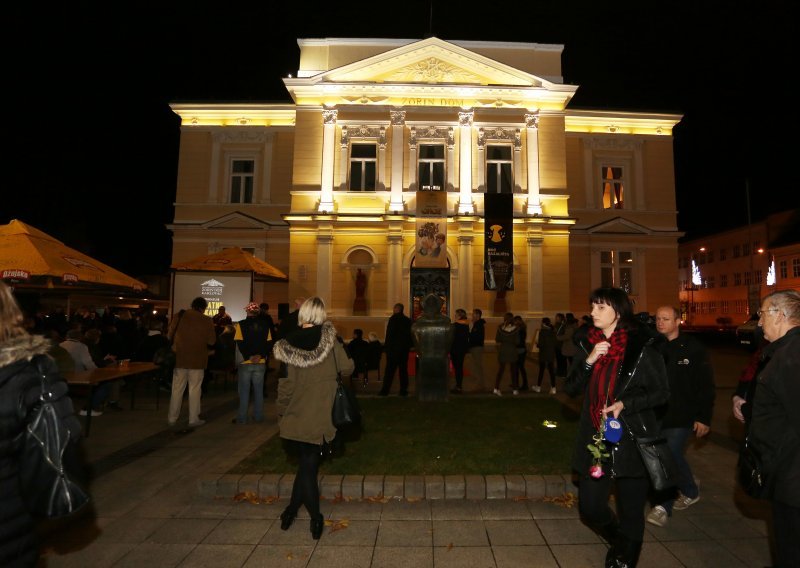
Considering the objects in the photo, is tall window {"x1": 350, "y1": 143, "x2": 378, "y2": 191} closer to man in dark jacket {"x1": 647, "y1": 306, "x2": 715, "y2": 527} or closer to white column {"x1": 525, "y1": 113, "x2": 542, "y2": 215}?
white column {"x1": 525, "y1": 113, "x2": 542, "y2": 215}

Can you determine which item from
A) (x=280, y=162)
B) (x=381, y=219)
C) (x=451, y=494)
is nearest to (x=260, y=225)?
(x=280, y=162)

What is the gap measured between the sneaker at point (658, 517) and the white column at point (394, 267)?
61.6 ft

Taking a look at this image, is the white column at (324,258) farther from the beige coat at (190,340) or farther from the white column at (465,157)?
the beige coat at (190,340)

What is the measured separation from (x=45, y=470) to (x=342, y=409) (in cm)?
236

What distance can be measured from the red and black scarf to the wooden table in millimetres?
7197

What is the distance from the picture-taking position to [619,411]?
336cm

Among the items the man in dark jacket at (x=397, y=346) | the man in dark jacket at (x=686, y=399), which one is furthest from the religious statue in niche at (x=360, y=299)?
the man in dark jacket at (x=686, y=399)

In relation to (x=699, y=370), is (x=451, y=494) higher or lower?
lower

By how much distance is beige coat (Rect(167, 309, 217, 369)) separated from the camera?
8156mm

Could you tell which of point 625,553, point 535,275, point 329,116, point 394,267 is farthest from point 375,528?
point 329,116

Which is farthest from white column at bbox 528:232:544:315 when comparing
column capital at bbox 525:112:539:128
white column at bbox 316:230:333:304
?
white column at bbox 316:230:333:304

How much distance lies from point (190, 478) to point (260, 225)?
69.7 feet

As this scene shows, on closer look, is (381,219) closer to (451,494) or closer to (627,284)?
(627,284)

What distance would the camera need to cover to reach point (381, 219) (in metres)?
23.2
